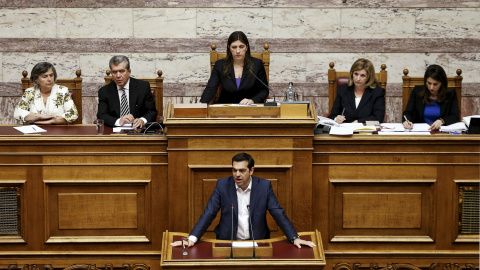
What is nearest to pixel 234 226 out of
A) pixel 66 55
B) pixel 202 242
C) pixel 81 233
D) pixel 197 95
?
pixel 202 242

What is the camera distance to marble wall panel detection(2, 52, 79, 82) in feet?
25.9

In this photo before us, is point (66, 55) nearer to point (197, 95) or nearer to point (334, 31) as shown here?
point (197, 95)

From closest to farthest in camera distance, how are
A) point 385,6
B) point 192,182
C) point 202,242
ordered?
point 202,242, point 192,182, point 385,6

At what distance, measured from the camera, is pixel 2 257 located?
4891 mm

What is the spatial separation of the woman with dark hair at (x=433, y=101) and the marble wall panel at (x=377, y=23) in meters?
1.87

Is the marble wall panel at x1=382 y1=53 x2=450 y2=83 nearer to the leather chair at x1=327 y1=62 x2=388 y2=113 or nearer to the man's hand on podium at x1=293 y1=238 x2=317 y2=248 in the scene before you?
the leather chair at x1=327 y1=62 x2=388 y2=113

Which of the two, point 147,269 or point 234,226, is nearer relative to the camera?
point 234,226

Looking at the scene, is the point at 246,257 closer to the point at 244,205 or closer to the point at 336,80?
the point at 244,205

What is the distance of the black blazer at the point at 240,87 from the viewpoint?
6.23 metres

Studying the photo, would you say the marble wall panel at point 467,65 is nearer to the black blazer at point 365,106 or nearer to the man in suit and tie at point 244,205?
the black blazer at point 365,106

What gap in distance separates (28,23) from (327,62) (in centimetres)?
311

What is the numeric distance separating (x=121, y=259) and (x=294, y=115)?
145 cm

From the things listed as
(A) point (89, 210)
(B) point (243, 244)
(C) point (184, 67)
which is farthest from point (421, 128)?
A: (C) point (184, 67)

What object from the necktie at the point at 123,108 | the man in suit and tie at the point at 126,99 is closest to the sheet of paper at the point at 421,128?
the man in suit and tie at the point at 126,99
